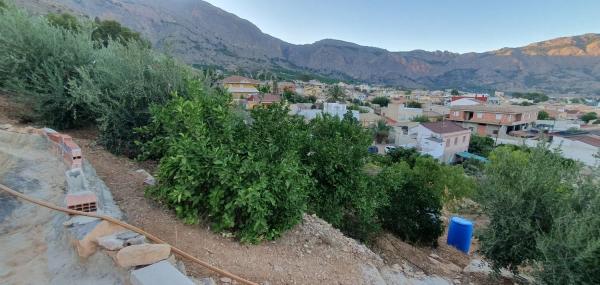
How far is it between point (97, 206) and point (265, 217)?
1757 millimetres

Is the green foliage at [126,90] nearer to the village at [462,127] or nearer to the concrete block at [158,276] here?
the concrete block at [158,276]

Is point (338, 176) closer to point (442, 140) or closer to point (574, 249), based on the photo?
point (574, 249)

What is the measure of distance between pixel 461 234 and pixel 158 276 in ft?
32.0

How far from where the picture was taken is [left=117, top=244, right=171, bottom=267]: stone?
8.29 feet

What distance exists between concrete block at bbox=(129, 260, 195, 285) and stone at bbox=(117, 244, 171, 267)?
10cm

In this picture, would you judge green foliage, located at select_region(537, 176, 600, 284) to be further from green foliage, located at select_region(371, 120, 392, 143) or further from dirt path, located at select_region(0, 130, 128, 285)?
green foliage, located at select_region(371, 120, 392, 143)

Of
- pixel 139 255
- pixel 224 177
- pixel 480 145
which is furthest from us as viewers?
pixel 480 145

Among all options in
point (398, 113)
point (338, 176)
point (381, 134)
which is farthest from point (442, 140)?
point (338, 176)

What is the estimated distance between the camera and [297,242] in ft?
13.9

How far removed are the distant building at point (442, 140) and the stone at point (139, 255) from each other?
31.8 metres

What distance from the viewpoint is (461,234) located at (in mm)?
9875

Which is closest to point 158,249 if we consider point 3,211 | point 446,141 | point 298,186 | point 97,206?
point 97,206

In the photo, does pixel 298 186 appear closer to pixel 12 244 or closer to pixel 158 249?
pixel 158 249

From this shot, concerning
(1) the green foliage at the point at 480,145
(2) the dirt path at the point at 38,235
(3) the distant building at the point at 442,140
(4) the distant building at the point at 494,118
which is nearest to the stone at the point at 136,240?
(2) the dirt path at the point at 38,235
